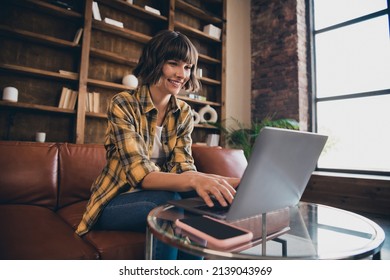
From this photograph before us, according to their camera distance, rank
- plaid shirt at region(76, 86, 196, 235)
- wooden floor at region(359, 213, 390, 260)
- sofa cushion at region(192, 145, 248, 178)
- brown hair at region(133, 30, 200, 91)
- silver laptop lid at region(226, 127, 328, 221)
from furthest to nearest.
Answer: sofa cushion at region(192, 145, 248, 178), wooden floor at region(359, 213, 390, 260), brown hair at region(133, 30, 200, 91), plaid shirt at region(76, 86, 196, 235), silver laptop lid at region(226, 127, 328, 221)

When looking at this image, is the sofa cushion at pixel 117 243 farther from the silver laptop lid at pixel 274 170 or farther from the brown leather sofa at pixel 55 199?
the silver laptop lid at pixel 274 170

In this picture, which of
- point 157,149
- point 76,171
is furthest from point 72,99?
point 157,149

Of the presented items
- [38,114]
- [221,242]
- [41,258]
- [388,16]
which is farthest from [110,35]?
[388,16]

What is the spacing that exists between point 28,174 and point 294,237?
1.41 metres

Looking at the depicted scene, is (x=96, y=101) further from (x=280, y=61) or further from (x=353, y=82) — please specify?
(x=353, y=82)

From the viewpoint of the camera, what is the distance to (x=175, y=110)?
132cm

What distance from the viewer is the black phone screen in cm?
60

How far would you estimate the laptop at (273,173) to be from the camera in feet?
1.78

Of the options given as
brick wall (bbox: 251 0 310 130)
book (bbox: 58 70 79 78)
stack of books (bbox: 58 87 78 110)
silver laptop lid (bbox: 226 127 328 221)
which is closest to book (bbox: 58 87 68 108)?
stack of books (bbox: 58 87 78 110)

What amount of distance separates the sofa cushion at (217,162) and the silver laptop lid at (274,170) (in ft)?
3.83

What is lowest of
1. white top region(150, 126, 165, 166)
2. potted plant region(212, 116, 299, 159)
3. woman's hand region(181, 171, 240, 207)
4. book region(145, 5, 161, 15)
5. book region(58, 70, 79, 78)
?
woman's hand region(181, 171, 240, 207)

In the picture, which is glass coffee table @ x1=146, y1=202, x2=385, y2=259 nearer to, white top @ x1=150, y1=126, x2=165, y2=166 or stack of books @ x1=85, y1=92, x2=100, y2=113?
white top @ x1=150, y1=126, x2=165, y2=166

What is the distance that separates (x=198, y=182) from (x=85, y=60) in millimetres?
2347
